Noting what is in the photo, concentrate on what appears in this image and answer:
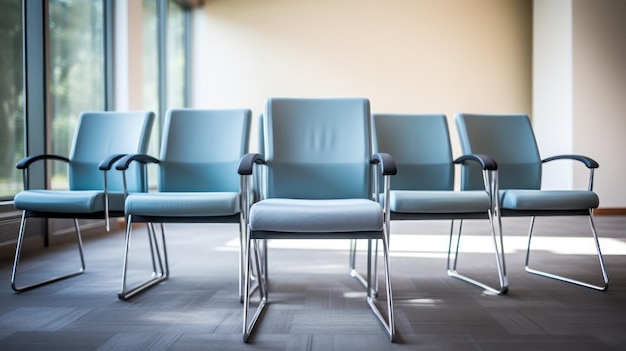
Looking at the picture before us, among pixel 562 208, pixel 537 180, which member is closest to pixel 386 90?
pixel 537 180

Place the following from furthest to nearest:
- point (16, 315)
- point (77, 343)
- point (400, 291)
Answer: point (400, 291), point (16, 315), point (77, 343)

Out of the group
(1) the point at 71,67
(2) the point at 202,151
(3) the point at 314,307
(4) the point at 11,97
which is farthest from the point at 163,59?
(3) the point at 314,307

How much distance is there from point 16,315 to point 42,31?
255 cm

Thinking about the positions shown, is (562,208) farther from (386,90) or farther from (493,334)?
(386,90)

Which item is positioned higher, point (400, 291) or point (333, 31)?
point (333, 31)

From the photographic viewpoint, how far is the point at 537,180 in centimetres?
278

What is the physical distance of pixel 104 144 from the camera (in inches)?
109

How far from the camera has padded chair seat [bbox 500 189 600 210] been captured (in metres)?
2.34

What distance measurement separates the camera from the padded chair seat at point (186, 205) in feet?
6.83

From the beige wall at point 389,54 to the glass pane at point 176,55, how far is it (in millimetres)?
254

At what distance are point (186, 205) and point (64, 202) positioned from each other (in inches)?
26.9

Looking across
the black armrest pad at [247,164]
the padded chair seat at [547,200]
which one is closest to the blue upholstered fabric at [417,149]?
the padded chair seat at [547,200]

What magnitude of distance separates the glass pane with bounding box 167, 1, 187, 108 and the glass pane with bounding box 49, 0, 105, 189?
1.43 m

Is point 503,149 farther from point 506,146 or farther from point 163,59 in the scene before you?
point 163,59
